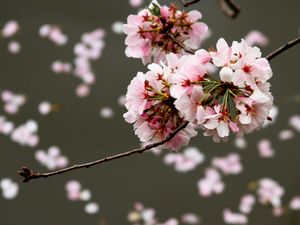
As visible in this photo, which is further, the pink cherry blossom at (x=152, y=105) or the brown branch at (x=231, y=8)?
the brown branch at (x=231, y=8)

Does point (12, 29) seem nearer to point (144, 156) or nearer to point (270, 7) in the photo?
point (144, 156)

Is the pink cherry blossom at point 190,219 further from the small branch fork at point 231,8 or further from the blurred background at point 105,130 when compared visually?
the small branch fork at point 231,8

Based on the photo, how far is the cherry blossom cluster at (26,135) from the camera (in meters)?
2.44

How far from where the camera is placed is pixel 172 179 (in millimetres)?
2314

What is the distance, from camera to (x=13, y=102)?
8.45ft

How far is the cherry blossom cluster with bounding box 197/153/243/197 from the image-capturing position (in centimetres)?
228

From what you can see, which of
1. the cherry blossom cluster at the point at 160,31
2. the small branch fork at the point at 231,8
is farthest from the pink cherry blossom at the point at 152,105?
the small branch fork at the point at 231,8

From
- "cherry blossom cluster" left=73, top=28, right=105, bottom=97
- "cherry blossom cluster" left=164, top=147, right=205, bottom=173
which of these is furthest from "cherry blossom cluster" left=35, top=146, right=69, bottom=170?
"cherry blossom cluster" left=164, top=147, right=205, bottom=173

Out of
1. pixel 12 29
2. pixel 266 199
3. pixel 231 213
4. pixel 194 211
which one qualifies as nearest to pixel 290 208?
pixel 266 199

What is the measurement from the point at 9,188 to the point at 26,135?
0.97ft

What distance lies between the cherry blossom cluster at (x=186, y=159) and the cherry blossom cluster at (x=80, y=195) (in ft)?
1.41

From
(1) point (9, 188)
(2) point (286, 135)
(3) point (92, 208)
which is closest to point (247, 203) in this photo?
(2) point (286, 135)

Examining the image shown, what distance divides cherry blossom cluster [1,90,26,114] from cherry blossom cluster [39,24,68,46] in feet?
1.43

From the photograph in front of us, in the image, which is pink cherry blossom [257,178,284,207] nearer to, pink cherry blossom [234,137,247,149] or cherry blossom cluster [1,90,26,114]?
pink cherry blossom [234,137,247,149]
